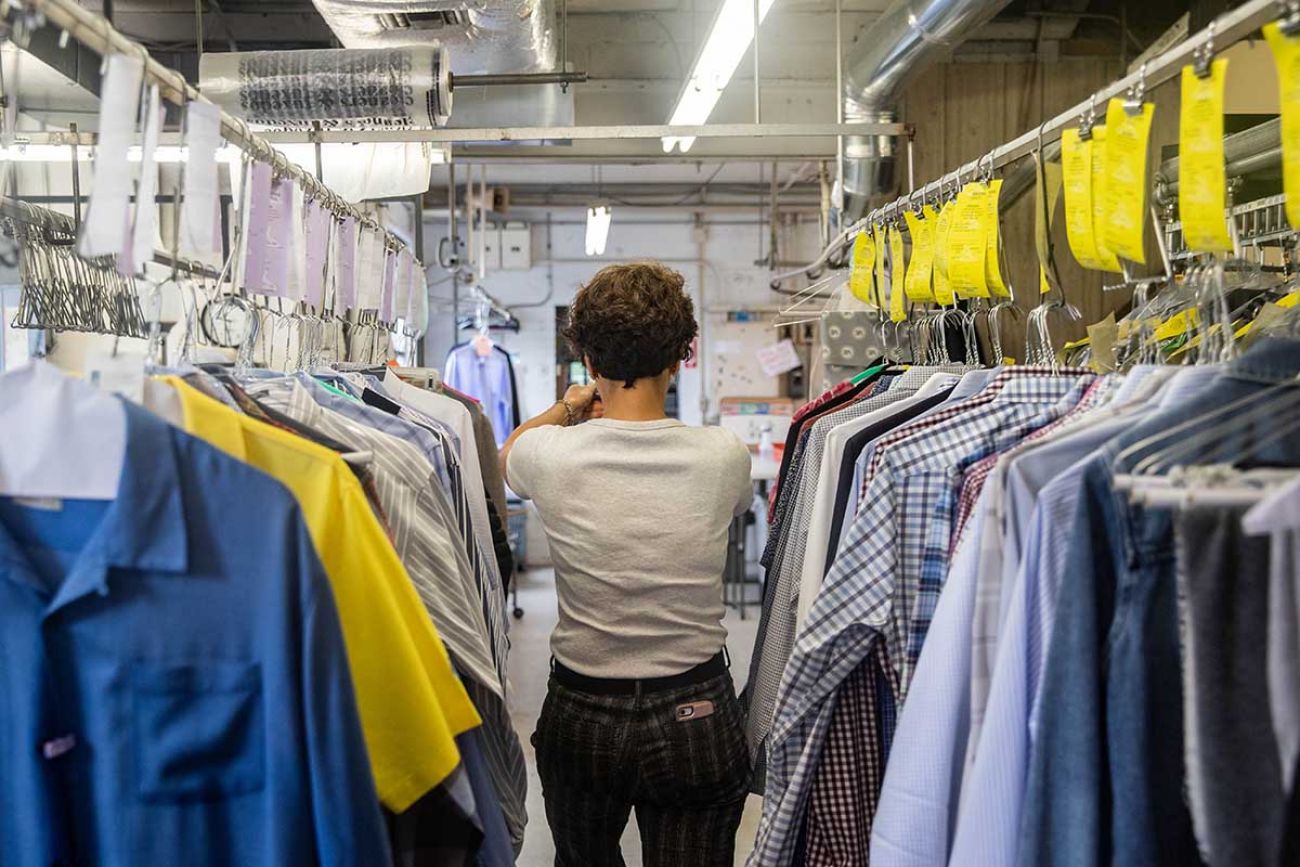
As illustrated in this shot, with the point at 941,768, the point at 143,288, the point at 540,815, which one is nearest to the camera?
the point at 941,768

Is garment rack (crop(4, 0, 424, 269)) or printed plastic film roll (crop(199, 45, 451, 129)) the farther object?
printed plastic film roll (crop(199, 45, 451, 129))

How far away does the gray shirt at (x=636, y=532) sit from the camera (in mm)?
1875

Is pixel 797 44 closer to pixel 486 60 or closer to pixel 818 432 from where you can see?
pixel 486 60

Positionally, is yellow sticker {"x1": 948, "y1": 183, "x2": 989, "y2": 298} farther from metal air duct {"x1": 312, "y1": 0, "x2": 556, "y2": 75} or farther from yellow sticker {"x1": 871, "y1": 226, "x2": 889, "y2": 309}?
metal air duct {"x1": 312, "y1": 0, "x2": 556, "y2": 75}

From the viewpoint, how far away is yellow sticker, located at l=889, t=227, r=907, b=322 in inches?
89.6

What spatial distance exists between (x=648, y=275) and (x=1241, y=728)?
4.27ft

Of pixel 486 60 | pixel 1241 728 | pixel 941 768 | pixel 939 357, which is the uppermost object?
pixel 486 60

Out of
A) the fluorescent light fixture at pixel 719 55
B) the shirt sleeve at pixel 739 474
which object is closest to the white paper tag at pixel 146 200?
the shirt sleeve at pixel 739 474

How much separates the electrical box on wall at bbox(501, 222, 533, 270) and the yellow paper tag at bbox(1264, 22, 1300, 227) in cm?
928

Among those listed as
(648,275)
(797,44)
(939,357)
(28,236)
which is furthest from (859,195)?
(28,236)

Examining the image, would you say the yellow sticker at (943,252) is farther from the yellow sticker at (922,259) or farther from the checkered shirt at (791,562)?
the checkered shirt at (791,562)

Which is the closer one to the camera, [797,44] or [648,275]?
[648,275]

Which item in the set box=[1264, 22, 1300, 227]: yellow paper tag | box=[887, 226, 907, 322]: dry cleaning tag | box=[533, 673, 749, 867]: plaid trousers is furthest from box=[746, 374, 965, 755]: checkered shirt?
box=[1264, 22, 1300, 227]: yellow paper tag

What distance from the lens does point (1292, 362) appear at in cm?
100
